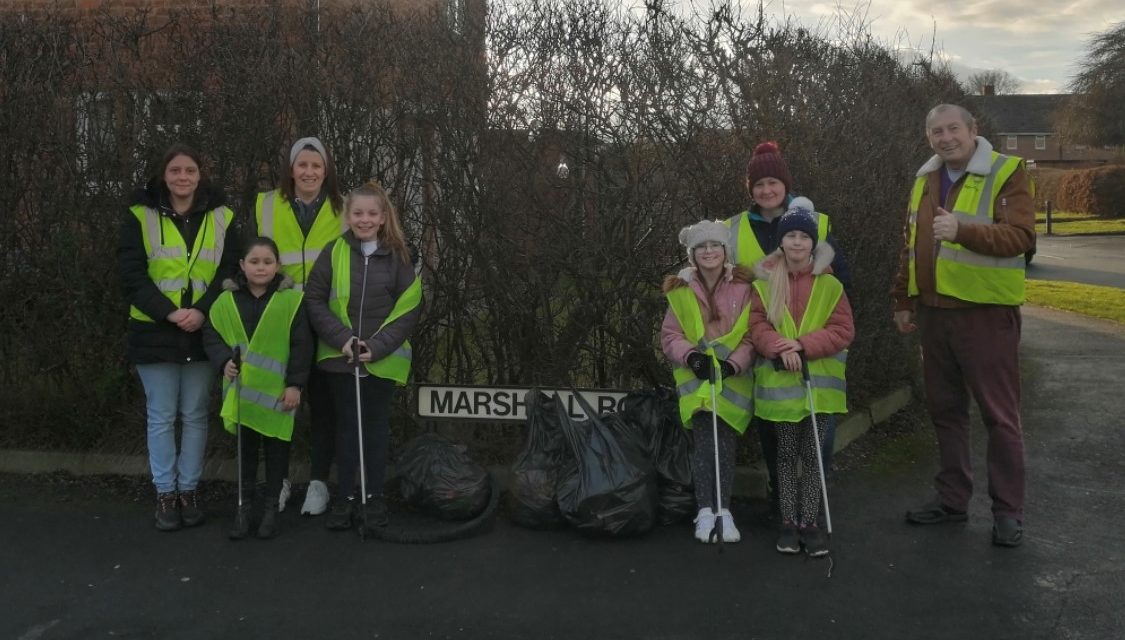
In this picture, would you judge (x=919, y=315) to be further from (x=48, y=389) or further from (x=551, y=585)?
(x=48, y=389)

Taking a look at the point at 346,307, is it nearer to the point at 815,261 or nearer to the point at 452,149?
the point at 452,149

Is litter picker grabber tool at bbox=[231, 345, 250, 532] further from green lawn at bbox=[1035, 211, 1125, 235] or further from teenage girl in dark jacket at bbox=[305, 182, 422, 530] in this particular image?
green lawn at bbox=[1035, 211, 1125, 235]

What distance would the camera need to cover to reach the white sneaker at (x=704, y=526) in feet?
15.1

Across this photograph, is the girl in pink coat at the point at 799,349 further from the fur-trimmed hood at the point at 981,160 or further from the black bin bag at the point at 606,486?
the fur-trimmed hood at the point at 981,160

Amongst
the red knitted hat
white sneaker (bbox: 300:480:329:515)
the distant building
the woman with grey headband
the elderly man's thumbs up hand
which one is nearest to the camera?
the elderly man's thumbs up hand

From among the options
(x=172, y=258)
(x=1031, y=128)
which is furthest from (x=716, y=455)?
(x=1031, y=128)

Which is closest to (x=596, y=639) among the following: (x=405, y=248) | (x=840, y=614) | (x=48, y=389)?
(x=840, y=614)

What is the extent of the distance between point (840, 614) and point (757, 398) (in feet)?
3.73

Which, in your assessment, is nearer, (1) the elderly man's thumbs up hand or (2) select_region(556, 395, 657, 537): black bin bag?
(1) the elderly man's thumbs up hand

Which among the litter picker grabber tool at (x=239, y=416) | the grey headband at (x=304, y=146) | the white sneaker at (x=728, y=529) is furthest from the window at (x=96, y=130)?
the white sneaker at (x=728, y=529)

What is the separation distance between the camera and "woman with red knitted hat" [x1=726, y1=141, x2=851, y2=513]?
4.69 m

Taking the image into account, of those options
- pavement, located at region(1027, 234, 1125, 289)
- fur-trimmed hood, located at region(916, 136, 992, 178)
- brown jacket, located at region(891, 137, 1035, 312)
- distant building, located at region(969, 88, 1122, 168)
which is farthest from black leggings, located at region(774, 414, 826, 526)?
distant building, located at region(969, 88, 1122, 168)

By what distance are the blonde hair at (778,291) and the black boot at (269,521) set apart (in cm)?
262

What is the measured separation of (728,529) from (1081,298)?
1113 cm
